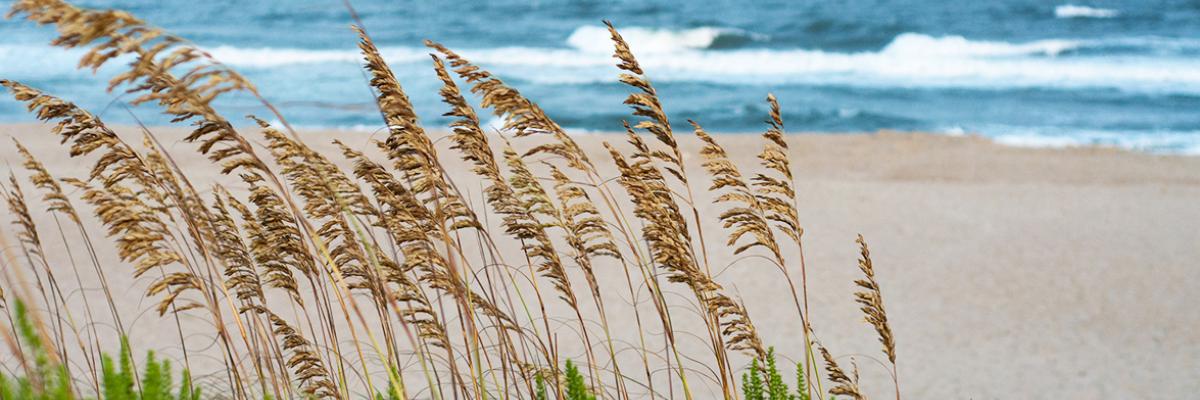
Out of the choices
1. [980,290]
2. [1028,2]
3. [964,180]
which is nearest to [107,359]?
[980,290]

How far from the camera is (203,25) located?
27328mm

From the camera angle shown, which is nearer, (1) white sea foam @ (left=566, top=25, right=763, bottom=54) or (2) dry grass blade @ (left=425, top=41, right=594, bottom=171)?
(2) dry grass blade @ (left=425, top=41, right=594, bottom=171)

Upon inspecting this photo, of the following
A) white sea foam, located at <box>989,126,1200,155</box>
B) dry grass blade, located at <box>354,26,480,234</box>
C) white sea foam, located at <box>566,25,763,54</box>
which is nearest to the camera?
dry grass blade, located at <box>354,26,480,234</box>

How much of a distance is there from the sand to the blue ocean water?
3.28 meters

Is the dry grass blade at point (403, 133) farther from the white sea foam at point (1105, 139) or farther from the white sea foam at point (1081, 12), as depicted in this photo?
the white sea foam at point (1081, 12)

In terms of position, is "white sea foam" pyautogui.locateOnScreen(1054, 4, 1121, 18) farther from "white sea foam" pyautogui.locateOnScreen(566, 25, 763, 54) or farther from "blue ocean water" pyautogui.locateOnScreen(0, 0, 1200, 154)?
"white sea foam" pyautogui.locateOnScreen(566, 25, 763, 54)

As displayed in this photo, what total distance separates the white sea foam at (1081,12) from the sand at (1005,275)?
1458 centimetres

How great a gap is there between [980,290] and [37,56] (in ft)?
66.1

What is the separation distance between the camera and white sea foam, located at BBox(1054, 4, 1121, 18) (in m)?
24.1

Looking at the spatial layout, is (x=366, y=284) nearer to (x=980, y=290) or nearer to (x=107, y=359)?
(x=107, y=359)

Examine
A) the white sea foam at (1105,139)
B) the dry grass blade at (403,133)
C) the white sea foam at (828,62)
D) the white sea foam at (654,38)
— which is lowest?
the dry grass blade at (403,133)

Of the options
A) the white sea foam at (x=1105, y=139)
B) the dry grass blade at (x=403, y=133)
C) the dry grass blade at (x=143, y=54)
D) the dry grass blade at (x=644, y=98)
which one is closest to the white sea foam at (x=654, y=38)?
the white sea foam at (x=1105, y=139)

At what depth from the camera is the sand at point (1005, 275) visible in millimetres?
5340

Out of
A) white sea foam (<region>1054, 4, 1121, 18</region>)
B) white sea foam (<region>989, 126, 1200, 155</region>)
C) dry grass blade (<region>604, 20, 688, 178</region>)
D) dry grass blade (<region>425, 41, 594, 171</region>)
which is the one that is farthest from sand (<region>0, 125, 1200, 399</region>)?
white sea foam (<region>1054, 4, 1121, 18</region>)
